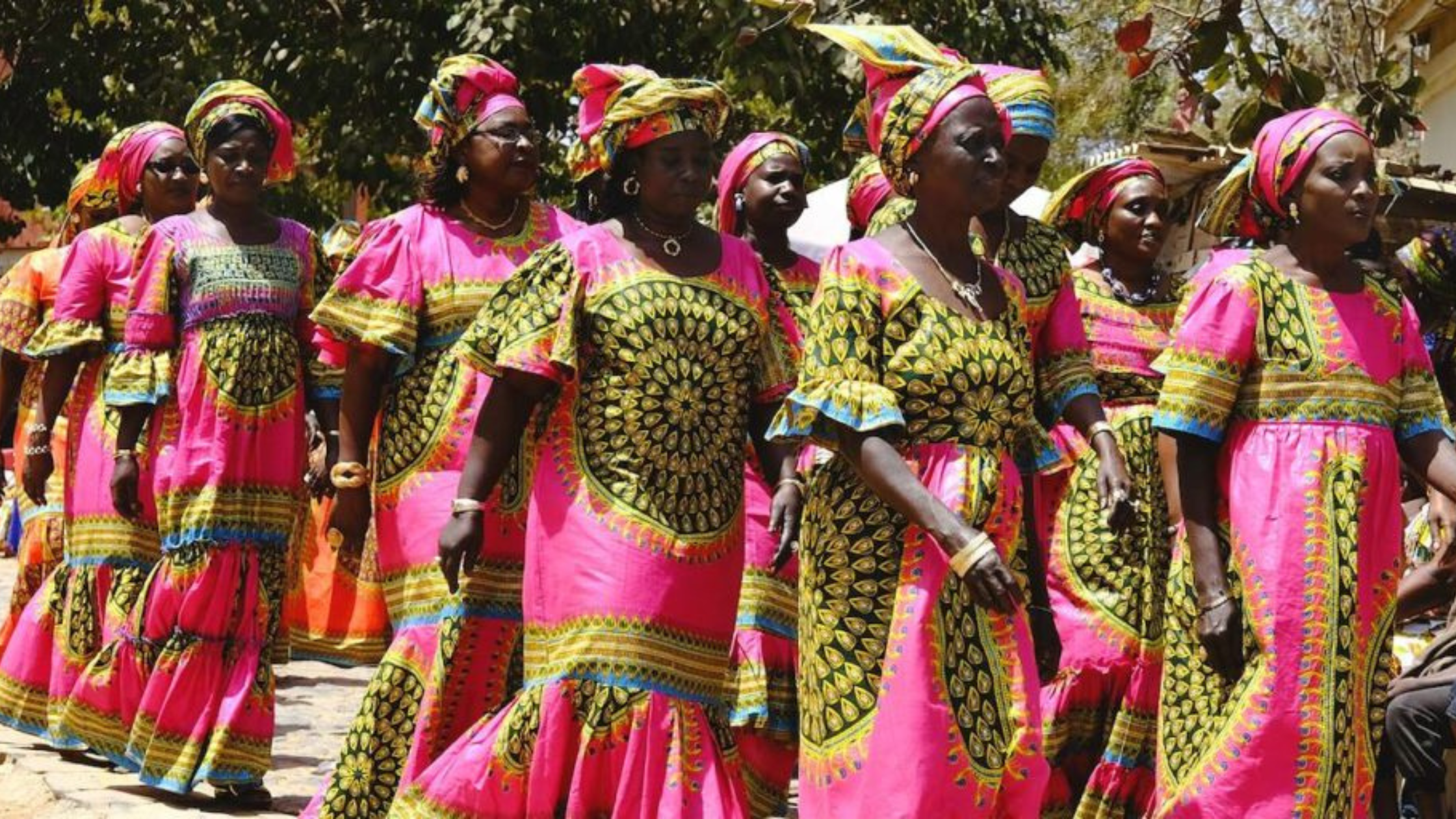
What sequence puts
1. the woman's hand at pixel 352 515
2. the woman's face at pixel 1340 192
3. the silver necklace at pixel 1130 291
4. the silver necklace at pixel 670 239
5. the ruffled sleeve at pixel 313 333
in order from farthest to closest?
1. the ruffled sleeve at pixel 313 333
2. the silver necklace at pixel 1130 291
3. the woman's hand at pixel 352 515
4. the silver necklace at pixel 670 239
5. the woman's face at pixel 1340 192

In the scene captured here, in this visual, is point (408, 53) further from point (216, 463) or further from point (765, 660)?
point (765, 660)

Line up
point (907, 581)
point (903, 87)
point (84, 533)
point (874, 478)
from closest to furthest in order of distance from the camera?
A: point (874, 478)
point (907, 581)
point (903, 87)
point (84, 533)

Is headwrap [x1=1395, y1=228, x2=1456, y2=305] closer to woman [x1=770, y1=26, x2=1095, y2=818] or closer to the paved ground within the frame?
woman [x1=770, y1=26, x2=1095, y2=818]

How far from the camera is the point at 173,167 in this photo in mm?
10422

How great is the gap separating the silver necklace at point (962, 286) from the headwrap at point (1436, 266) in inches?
135

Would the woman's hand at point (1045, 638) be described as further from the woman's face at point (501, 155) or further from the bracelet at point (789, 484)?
the woman's face at point (501, 155)

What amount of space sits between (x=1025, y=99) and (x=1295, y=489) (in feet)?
5.74

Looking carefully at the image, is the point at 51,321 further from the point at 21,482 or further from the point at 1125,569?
the point at 1125,569

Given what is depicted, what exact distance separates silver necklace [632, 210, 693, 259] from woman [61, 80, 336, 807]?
2.87 metres

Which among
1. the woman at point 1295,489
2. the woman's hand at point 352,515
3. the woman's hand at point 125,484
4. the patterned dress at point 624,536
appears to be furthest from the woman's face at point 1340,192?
the woman's hand at point 125,484

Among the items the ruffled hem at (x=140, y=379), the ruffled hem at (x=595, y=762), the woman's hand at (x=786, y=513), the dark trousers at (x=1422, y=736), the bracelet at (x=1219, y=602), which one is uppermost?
the ruffled hem at (x=140, y=379)

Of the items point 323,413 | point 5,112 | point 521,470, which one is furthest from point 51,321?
point 5,112

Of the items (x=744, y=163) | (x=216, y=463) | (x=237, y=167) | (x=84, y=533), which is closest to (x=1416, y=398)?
(x=744, y=163)

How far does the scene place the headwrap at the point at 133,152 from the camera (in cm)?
1053
